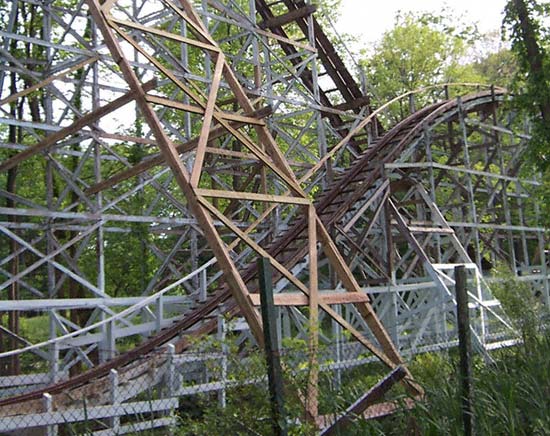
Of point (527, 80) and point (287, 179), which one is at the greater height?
point (527, 80)

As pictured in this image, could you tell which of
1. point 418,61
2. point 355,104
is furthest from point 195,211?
point 418,61

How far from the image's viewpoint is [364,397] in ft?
20.4

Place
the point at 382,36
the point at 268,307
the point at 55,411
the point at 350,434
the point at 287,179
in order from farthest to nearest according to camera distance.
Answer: the point at 382,36 < the point at 287,179 < the point at 55,411 < the point at 350,434 < the point at 268,307

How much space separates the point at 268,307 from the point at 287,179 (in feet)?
12.7

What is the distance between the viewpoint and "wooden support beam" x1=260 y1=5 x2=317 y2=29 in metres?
15.9

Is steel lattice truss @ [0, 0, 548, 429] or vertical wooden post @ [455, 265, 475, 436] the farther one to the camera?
steel lattice truss @ [0, 0, 548, 429]

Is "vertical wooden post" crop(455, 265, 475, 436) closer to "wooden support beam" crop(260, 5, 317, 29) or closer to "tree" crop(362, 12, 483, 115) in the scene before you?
"wooden support beam" crop(260, 5, 317, 29)

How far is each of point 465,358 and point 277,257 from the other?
656cm

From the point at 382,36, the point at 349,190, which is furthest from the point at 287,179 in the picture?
the point at 382,36

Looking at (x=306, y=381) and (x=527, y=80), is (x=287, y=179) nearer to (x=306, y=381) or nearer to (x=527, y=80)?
(x=306, y=381)

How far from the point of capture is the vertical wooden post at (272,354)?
4605mm

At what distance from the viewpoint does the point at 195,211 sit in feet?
23.6

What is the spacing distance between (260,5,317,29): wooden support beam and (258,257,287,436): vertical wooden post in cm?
1209

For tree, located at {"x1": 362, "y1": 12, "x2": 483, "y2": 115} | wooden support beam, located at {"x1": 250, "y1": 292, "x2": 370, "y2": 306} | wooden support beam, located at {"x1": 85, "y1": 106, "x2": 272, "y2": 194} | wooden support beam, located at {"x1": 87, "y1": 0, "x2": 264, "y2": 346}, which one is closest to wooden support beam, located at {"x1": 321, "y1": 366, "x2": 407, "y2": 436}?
wooden support beam, located at {"x1": 87, "y1": 0, "x2": 264, "y2": 346}
